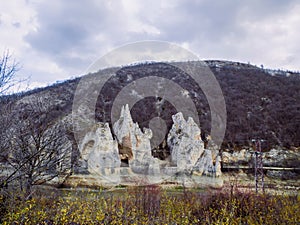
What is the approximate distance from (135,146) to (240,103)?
24529 mm

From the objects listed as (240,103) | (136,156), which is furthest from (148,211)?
(240,103)

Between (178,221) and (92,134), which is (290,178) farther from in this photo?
(178,221)

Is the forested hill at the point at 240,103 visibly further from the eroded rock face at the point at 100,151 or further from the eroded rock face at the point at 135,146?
the eroded rock face at the point at 135,146

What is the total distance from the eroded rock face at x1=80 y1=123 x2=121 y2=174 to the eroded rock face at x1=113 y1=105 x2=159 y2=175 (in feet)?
5.55

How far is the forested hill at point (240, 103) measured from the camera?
34272 millimetres

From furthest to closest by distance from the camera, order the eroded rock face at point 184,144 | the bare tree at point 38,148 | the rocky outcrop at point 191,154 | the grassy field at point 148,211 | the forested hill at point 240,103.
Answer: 1. the forested hill at point 240,103
2. the eroded rock face at point 184,144
3. the rocky outcrop at point 191,154
4. the bare tree at point 38,148
5. the grassy field at point 148,211

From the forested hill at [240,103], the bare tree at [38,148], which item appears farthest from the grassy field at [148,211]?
the forested hill at [240,103]

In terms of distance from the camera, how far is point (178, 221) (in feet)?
21.6

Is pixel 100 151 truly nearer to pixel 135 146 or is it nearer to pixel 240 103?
pixel 135 146

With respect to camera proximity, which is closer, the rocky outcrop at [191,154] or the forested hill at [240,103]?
the rocky outcrop at [191,154]

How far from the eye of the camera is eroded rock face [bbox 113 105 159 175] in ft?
81.8

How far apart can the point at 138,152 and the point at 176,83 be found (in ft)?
93.6

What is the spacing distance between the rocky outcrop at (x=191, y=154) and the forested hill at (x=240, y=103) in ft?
16.2

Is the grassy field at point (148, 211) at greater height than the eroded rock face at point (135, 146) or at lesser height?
lesser
